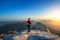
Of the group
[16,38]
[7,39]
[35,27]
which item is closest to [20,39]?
[16,38]

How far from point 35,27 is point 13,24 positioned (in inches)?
535

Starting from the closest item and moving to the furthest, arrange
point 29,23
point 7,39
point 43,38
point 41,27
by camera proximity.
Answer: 1. point 43,38
2. point 7,39
3. point 29,23
4. point 41,27

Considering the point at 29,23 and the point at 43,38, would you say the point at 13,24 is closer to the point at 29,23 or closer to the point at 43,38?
the point at 29,23

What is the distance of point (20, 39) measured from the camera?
746 inches

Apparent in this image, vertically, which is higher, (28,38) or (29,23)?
(29,23)

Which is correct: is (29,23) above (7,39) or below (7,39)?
above

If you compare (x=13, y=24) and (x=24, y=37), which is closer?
(x=24, y=37)

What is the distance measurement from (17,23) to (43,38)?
2287 cm

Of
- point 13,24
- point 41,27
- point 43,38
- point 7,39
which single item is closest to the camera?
point 43,38

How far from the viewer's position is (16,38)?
18750 mm

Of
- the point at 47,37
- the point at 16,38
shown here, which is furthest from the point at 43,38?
the point at 16,38

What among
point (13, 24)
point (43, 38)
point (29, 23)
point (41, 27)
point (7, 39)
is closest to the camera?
point (43, 38)

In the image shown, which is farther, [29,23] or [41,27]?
[41,27]

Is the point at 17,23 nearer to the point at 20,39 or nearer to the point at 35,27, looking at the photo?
the point at 35,27
